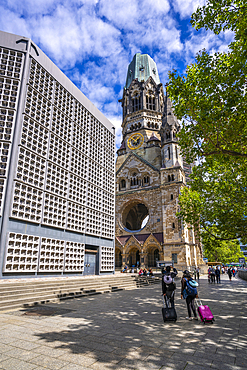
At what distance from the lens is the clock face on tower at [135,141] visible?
4947cm

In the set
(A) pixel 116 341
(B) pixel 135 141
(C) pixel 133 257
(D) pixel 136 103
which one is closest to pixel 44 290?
(A) pixel 116 341

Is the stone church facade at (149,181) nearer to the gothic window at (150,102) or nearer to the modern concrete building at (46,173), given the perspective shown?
the gothic window at (150,102)

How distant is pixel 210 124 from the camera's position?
11.1 metres

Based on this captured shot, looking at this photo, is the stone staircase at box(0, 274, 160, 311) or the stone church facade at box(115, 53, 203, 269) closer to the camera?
the stone staircase at box(0, 274, 160, 311)

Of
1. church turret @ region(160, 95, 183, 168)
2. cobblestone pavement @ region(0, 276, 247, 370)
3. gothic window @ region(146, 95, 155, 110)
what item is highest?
gothic window @ region(146, 95, 155, 110)

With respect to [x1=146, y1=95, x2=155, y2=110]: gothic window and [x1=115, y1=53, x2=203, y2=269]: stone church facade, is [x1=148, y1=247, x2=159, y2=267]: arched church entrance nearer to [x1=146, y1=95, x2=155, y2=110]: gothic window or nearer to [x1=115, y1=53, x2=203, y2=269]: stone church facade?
[x1=115, y1=53, x2=203, y2=269]: stone church facade

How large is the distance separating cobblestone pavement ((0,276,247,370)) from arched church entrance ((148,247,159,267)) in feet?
101

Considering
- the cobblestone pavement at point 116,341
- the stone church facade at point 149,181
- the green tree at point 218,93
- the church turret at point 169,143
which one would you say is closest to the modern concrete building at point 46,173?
the cobblestone pavement at point 116,341

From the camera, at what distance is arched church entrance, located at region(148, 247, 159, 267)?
38.5 meters


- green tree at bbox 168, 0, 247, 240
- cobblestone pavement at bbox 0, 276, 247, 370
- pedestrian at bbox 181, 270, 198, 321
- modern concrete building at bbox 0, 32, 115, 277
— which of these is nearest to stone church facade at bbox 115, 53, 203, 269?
modern concrete building at bbox 0, 32, 115, 277

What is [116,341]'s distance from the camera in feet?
18.1

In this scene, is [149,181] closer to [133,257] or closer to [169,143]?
[169,143]

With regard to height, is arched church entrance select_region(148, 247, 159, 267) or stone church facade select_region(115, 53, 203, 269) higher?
stone church facade select_region(115, 53, 203, 269)

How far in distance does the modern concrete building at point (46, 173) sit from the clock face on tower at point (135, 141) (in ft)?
83.0
